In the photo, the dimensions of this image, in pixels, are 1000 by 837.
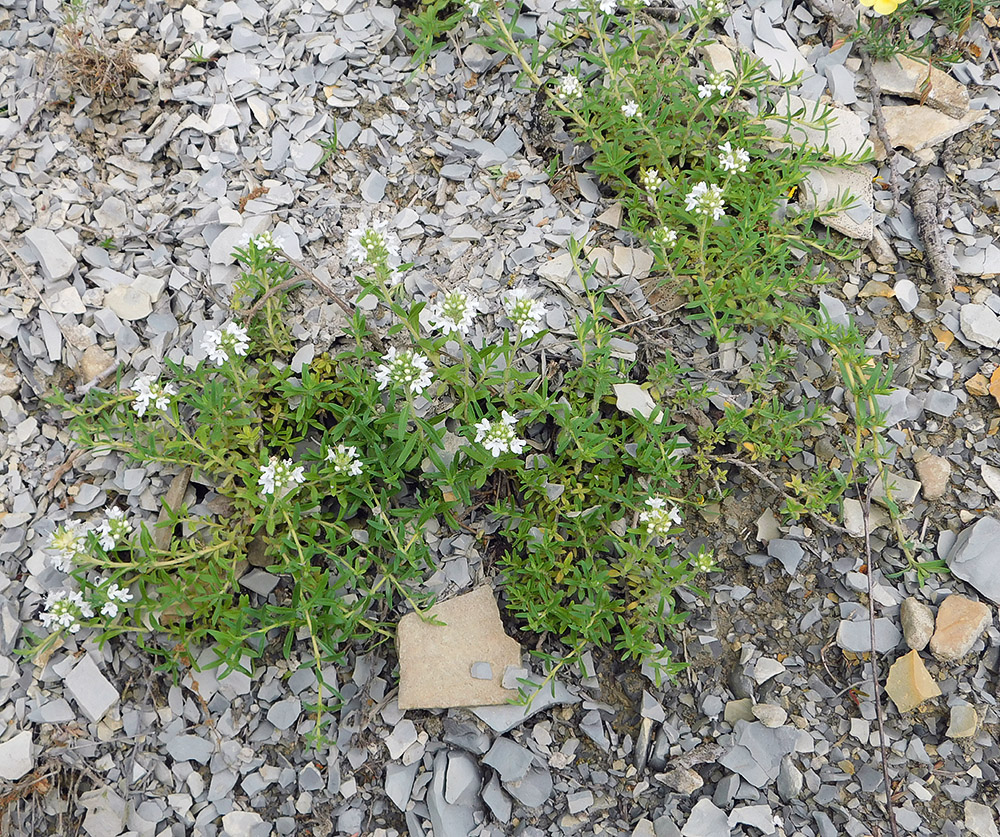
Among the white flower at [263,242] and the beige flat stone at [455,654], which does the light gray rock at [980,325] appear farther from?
the white flower at [263,242]

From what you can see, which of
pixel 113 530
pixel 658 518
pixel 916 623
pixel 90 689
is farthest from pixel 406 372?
pixel 916 623

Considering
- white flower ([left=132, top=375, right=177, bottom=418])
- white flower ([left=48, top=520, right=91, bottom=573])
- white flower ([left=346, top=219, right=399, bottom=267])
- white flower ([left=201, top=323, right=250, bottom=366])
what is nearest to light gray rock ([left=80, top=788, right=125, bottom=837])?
white flower ([left=48, top=520, right=91, bottom=573])

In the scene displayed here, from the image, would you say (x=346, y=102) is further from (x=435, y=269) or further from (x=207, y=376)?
(x=207, y=376)

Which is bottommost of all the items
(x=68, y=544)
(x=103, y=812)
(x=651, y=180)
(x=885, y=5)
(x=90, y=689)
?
(x=103, y=812)

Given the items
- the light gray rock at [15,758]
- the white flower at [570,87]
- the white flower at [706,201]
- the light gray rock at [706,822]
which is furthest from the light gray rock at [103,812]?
the white flower at [570,87]

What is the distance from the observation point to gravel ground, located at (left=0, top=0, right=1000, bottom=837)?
3.29 meters

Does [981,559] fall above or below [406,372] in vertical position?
below

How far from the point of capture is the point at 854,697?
11.1 ft

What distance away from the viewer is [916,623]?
337 centimetres

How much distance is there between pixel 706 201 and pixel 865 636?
6.80 feet

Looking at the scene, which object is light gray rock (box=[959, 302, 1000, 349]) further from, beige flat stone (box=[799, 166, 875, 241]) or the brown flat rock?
the brown flat rock

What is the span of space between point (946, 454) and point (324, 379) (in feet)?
9.81

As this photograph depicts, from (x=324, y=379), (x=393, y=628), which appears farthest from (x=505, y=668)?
(x=324, y=379)

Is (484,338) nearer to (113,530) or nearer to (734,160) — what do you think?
(734,160)
